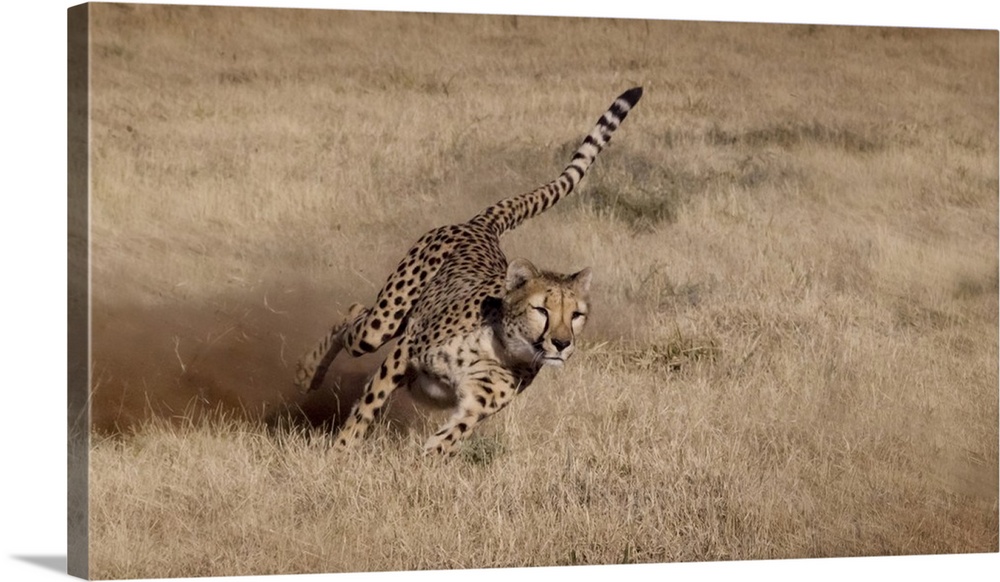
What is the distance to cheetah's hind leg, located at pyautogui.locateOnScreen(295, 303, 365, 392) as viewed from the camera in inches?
355

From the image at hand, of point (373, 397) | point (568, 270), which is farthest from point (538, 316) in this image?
point (373, 397)

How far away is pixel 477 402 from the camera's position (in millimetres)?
9195

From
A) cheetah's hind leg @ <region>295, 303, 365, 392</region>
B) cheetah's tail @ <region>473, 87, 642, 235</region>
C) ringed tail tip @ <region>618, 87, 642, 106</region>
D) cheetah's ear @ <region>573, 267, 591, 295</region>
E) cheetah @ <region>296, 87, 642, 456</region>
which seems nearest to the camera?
cheetah's hind leg @ <region>295, 303, 365, 392</region>

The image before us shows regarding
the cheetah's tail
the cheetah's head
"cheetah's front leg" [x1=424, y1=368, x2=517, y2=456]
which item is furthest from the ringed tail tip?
"cheetah's front leg" [x1=424, y1=368, x2=517, y2=456]

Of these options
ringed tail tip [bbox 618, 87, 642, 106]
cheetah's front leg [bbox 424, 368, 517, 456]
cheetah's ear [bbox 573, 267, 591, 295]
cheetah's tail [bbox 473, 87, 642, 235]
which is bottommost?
cheetah's front leg [bbox 424, 368, 517, 456]

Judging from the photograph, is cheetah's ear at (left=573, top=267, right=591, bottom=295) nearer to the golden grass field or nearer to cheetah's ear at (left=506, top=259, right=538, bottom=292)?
the golden grass field

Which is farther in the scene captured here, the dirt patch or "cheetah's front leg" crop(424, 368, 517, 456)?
"cheetah's front leg" crop(424, 368, 517, 456)

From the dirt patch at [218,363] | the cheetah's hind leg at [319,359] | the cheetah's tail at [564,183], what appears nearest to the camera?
the dirt patch at [218,363]

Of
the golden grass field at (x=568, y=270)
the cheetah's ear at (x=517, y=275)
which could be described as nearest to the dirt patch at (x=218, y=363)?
the golden grass field at (x=568, y=270)

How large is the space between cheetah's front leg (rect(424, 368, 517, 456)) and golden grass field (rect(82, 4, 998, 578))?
0.09 metres

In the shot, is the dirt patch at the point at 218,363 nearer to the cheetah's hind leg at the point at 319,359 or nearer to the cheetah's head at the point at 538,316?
the cheetah's hind leg at the point at 319,359

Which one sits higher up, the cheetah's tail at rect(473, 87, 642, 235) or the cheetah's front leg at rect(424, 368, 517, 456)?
the cheetah's tail at rect(473, 87, 642, 235)

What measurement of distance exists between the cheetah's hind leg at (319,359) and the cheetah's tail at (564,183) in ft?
2.93

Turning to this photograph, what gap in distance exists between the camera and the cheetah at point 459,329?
29.9 ft
